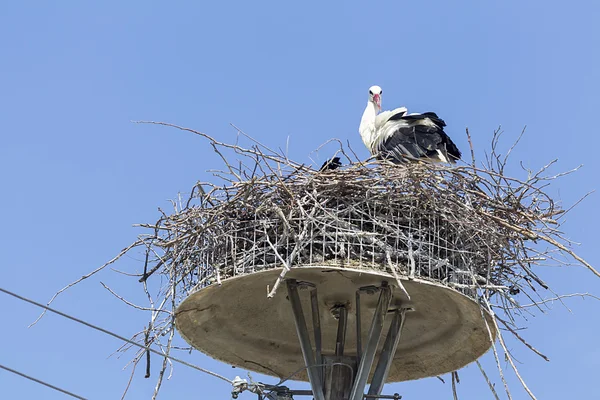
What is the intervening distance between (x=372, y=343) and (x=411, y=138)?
277cm

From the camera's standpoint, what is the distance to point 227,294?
39.7 ft

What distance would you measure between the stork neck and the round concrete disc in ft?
9.40

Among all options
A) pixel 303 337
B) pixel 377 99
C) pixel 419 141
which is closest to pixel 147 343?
pixel 303 337

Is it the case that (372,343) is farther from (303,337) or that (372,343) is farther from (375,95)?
(375,95)

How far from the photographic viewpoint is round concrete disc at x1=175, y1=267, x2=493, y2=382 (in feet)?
39.1

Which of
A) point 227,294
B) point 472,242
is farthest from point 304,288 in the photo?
point 472,242

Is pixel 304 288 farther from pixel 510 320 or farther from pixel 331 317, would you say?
pixel 510 320

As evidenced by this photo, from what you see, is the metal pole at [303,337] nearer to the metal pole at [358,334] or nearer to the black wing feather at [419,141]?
the metal pole at [358,334]

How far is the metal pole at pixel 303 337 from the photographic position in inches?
473

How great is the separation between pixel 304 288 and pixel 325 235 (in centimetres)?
118

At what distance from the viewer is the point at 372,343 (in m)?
11.9

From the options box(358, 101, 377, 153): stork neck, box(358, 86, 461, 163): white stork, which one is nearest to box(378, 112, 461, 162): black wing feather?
box(358, 86, 461, 163): white stork

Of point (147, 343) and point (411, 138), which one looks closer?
point (147, 343)

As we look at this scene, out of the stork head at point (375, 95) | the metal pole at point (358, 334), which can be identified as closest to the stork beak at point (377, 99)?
the stork head at point (375, 95)
